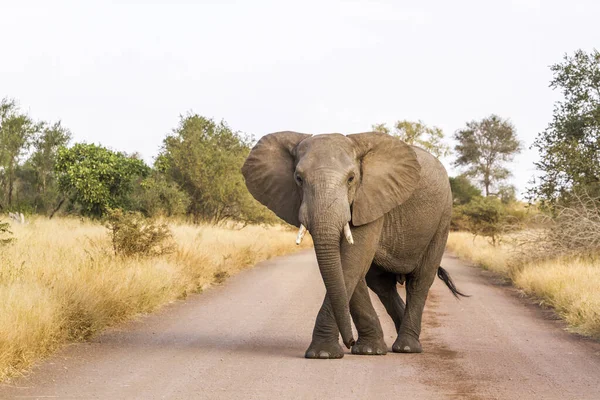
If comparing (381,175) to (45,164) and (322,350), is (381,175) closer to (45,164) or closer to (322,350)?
(322,350)

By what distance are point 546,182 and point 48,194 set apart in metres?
28.4

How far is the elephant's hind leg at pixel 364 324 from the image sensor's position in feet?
32.3

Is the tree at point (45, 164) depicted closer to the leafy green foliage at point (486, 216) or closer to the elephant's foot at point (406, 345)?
the leafy green foliage at point (486, 216)

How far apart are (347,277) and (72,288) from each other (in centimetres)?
372

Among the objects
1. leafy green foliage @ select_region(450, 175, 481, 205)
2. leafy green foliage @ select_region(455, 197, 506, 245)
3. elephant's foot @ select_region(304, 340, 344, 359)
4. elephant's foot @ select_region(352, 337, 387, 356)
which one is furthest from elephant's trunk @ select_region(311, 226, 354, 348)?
leafy green foliage @ select_region(450, 175, 481, 205)

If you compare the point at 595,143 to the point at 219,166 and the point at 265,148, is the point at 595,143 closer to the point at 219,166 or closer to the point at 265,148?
the point at 265,148

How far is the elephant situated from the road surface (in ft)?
1.47

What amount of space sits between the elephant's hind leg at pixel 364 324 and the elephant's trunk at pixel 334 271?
2.96 ft

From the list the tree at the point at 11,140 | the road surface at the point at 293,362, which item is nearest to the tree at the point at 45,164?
the tree at the point at 11,140

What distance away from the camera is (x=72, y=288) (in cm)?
1106

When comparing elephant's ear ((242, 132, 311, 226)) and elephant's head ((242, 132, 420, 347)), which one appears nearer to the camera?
elephant's head ((242, 132, 420, 347))

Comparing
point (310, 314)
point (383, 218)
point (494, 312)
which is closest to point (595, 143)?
point (494, 312)

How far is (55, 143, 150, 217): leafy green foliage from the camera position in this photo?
1373 inches

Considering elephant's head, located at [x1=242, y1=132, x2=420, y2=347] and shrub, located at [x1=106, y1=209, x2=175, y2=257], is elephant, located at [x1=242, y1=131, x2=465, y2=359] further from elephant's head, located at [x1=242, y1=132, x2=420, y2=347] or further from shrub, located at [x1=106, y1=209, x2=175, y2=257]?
shrub, located at [x1=106, y1=209, x2=175, y2=257]
